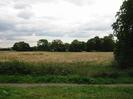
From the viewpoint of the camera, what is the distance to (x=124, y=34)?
31500mm

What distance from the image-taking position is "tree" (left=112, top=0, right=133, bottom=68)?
102ft

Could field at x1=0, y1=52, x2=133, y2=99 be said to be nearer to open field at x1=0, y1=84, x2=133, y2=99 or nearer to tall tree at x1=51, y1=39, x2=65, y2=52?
open field at x1=0, y1=84, x2=133, y2=99

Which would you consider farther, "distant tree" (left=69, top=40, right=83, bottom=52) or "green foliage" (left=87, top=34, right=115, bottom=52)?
"distant tree" (left=69, top=40, right=83, bottom=52)

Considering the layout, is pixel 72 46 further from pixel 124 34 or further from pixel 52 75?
pixel 52 75

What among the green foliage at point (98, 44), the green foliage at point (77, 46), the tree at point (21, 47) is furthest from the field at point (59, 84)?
the tree at point (21, 47)

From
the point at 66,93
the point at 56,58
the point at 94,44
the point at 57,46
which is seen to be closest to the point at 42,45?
the point at 57,46

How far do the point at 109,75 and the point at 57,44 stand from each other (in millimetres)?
99017

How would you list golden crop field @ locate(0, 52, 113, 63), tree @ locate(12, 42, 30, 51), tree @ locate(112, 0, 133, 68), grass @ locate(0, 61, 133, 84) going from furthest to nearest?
tree @ locate(12, 42, 30, 51), golden crop field @ locate(0, 52, 113, 63), tree @ locate(112, 0, 133, 68), grass @ locate(0, 61, 133, 84)

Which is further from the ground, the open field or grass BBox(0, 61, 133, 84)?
grass BBox(0, 61, 133, 84)

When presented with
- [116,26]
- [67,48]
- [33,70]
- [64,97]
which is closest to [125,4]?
[116,26]

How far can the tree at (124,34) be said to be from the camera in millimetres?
31125

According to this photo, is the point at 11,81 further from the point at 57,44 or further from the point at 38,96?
the point at 57,44

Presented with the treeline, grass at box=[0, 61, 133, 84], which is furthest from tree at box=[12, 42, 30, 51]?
grass at box=[0, 61, 133, 84]

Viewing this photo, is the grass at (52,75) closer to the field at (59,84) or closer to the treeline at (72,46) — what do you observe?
the field at (59,84)
